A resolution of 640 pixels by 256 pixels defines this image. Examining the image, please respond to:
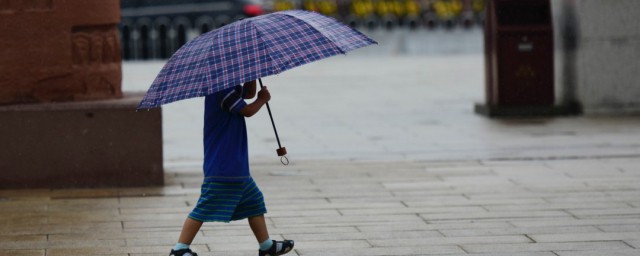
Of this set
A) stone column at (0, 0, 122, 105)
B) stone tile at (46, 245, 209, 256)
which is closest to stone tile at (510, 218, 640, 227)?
stone tile at (46, 245, 209, 256)

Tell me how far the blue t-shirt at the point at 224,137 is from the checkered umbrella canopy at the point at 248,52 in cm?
19

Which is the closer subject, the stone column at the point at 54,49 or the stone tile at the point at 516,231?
the stone tile at the point at 516,231

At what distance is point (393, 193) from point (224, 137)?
2.85m

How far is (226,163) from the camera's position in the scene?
6336 millimetres

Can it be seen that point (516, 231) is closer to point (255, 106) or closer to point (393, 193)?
point (393, 193)

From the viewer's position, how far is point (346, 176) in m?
9.82

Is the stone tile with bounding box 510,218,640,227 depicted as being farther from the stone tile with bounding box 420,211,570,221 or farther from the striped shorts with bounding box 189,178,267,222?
the striped shorts with bounding box 189,178,267,222

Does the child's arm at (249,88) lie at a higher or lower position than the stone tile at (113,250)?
higher

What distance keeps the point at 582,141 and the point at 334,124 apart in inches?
116

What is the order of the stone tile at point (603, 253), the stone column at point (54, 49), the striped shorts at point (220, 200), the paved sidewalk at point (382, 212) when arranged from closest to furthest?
1. the striped shorts at point (220, 200)
2. the stone tile at point (603, 253)
3. the paved sidewalk at point (382, 212)
4. the stone column at point (54, 49)

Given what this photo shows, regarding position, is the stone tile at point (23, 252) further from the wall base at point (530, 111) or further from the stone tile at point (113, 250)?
the wall base at point (530, 111)

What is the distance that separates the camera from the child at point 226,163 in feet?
20.7

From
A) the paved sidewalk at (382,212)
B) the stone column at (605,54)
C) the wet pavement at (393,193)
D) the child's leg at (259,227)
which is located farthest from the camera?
the stone column at (605,54)

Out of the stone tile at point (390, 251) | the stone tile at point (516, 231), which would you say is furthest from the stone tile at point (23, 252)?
the stone tile at point (516, 231)
